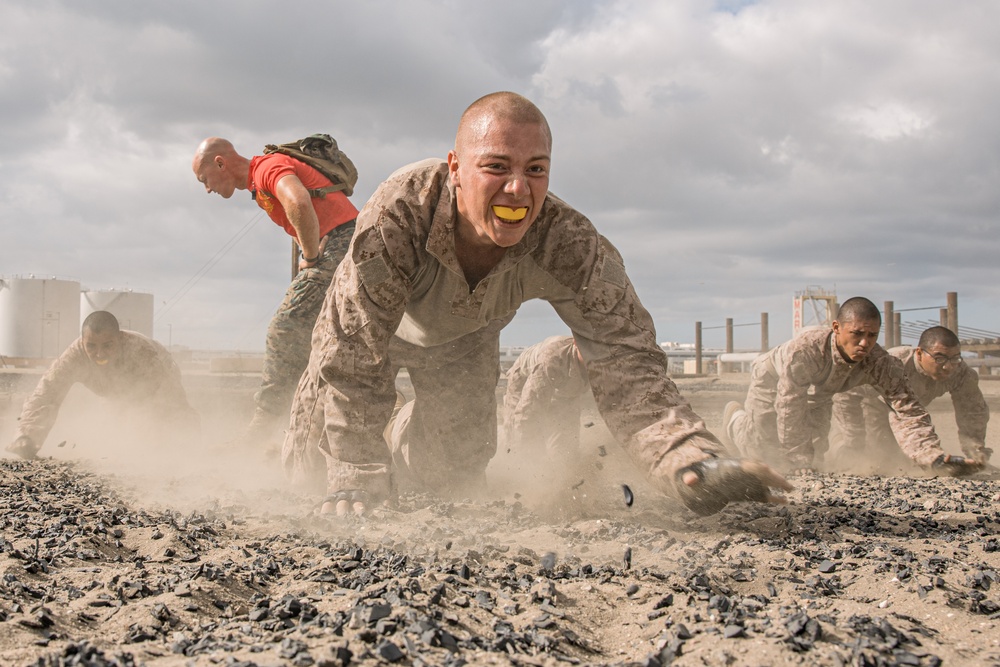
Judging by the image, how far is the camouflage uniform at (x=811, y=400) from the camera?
723cm

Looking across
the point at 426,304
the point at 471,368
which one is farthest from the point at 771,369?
the point at 426,304

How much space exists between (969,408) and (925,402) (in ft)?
1.46

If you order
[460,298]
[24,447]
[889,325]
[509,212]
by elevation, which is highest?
[889,325]

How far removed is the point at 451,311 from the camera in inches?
156

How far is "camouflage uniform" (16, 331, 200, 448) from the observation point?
7402mm

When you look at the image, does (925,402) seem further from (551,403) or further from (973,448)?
(551,403)

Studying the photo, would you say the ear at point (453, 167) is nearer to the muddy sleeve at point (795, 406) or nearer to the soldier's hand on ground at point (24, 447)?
the muddy sleeve at point (795, 406)

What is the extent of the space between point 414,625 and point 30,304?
97.5ft

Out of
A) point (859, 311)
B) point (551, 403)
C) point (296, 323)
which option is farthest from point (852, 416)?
point (296, 323)

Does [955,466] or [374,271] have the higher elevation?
[374,271]

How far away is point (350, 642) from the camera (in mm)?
1961

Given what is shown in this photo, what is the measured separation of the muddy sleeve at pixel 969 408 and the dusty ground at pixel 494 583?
5011mm

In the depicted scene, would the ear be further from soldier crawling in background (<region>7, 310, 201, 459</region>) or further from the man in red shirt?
soldier crawling in background (<region>7, 310, 201, 459</region>)

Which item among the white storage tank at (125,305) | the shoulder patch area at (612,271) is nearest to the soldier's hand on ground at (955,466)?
the shoulder patch area at (612,271)
